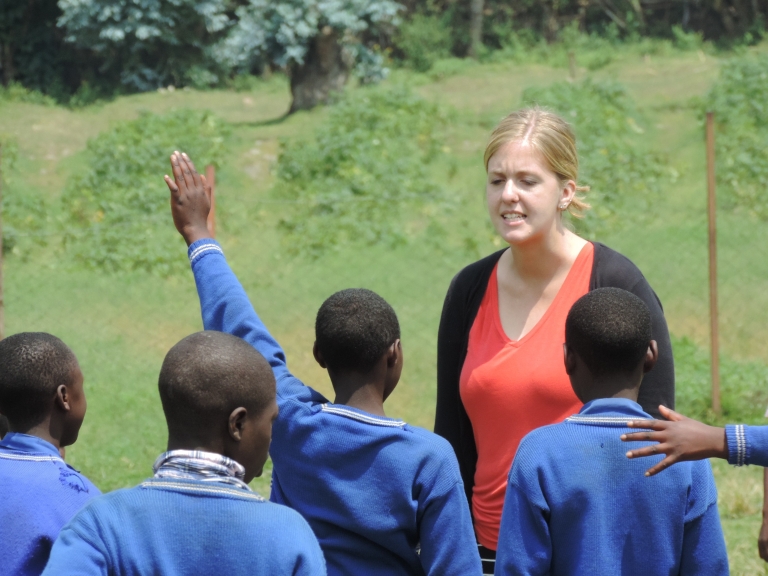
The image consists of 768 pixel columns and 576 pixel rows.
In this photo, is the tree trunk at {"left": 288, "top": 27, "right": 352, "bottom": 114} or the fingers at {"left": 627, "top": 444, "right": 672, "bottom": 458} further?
the tree trunk at {"left": 288, "top": 27, "right": 352, "bottom": 114}

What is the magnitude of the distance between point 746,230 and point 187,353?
9.14 meters

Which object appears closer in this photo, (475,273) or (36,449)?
(36,449)

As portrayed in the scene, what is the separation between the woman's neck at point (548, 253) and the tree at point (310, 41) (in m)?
13.1

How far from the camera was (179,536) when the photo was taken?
1569 millimetres

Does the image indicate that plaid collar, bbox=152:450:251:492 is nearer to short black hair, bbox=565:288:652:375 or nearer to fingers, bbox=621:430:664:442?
fingers, bbox=621:430:664:442

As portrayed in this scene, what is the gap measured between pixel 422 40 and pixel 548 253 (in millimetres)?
21443

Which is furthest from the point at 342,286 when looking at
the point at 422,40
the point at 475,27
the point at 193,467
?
the point at 475,27

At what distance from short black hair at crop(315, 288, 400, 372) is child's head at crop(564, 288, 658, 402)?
1.39ft

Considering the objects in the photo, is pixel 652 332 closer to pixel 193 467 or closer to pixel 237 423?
pixel 237 423

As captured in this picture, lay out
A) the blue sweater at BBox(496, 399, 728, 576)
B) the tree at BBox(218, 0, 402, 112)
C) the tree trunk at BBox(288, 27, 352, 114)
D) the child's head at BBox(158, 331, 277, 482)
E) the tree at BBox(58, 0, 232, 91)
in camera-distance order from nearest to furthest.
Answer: the child's head at BBox(158, 331, 277, 482), the blue sweater at BBox(496, 399, 728, 576), the tree at BBox(218, 0, 402, 112), the tree trunk at BBox(288, 27, 352, 114), the tree at BBox(58, 0, 232, 91)

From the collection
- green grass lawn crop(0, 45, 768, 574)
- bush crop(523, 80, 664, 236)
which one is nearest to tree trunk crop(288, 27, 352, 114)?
green grass lawn crop(0, 45, 768, 574)

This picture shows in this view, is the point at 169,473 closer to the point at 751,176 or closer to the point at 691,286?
A: the point at 691,286

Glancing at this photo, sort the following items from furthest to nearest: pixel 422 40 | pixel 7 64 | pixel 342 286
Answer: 1. pixel 422 40
2. pixel 7 64
3. pixel 342 286

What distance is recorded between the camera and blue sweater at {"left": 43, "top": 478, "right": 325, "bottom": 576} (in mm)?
1568
